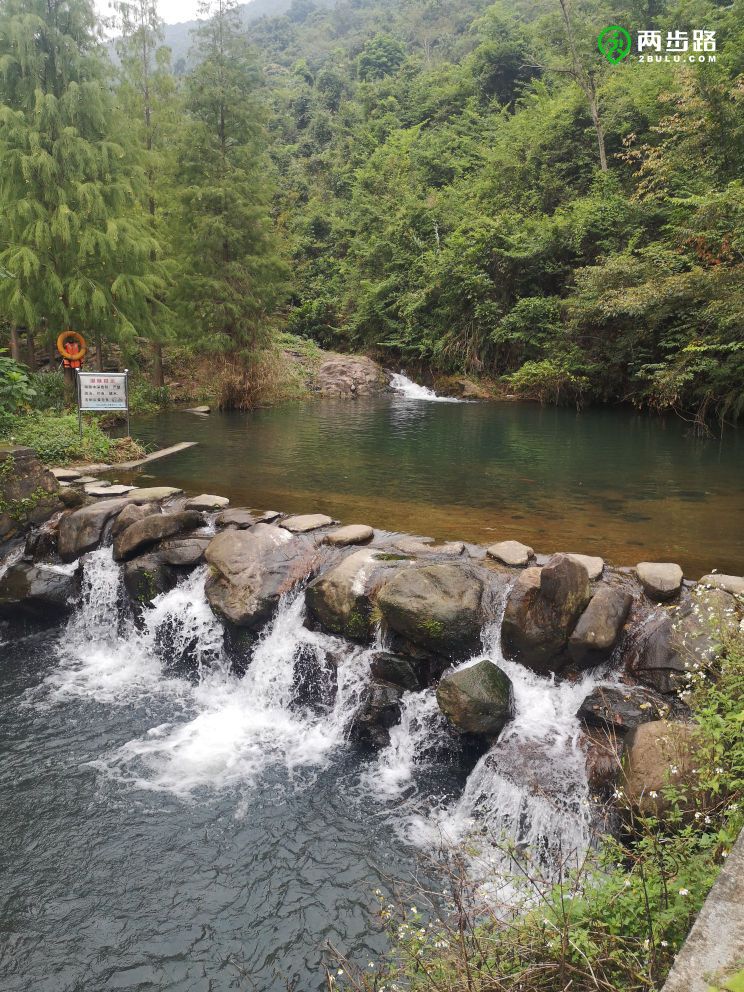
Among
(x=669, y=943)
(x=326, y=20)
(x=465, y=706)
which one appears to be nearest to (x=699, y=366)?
(x=465, y=706)

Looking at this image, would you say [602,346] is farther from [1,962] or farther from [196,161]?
[1,962]

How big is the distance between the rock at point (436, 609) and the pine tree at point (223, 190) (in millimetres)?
13604

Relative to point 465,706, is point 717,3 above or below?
above

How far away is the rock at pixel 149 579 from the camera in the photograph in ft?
21.0

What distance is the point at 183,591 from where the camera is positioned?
20.6ft

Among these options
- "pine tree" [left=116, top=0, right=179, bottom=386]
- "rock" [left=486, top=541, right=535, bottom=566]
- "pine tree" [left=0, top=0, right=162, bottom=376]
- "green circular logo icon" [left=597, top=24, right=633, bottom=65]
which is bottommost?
"rock" [left=486, top=541, right=535, bottom=566]

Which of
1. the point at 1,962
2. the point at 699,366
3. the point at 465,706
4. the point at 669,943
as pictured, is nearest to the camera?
the point at 669,943

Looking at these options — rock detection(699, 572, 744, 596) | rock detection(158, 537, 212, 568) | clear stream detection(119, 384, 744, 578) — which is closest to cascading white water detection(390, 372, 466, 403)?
clear stream detection(119, 384, 744, 578)

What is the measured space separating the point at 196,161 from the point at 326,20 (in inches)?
2543

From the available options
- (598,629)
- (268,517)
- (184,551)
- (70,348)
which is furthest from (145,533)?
(70,348)

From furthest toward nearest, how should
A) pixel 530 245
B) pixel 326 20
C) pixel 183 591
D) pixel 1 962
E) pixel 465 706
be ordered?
1. pixel 326 20
2. pixel 530 245
3. pixel 183 591
4. pixel 465 706
5. pixel 1 962

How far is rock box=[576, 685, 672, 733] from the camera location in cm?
402

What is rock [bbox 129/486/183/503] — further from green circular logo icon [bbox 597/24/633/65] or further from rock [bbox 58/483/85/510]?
green circular logo icon [bbox 597/24/633/65]

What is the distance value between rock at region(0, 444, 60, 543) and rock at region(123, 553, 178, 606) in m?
1.79
